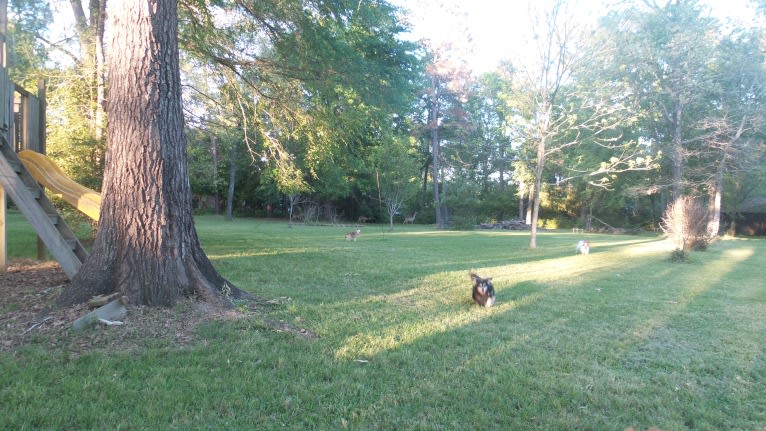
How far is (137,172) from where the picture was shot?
481cm

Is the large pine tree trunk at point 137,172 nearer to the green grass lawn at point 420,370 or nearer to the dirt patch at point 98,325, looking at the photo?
the dirt patch at point 98,325

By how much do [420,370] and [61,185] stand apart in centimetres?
699

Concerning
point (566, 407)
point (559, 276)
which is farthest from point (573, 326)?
point (559, 276)

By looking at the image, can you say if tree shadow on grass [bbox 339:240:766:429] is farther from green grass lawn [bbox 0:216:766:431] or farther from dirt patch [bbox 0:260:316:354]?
dirt patch [bbox 0:260:316:354]

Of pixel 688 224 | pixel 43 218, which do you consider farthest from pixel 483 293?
pixel 688 224

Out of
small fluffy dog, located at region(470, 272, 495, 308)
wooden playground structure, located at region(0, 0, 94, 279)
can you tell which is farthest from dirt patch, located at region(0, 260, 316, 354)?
small fluffy dog, located at region(470, 272, 495, 308)

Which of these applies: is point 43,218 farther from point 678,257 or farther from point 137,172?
point 678,257

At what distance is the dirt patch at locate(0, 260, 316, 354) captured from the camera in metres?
3.97

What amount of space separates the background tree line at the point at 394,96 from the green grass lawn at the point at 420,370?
447 centimetres

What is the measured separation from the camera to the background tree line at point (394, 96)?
9.09 meters

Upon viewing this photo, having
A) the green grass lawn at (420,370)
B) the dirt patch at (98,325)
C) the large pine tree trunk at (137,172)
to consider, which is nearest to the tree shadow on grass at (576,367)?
the green grass lawn at (420,370)

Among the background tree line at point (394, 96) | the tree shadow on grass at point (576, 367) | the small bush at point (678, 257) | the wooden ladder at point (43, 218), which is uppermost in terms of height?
the background tree line at point (394, 96)

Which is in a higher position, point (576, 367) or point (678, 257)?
point (678, 257)

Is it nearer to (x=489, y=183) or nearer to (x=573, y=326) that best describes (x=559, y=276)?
(x=573, y=326)
